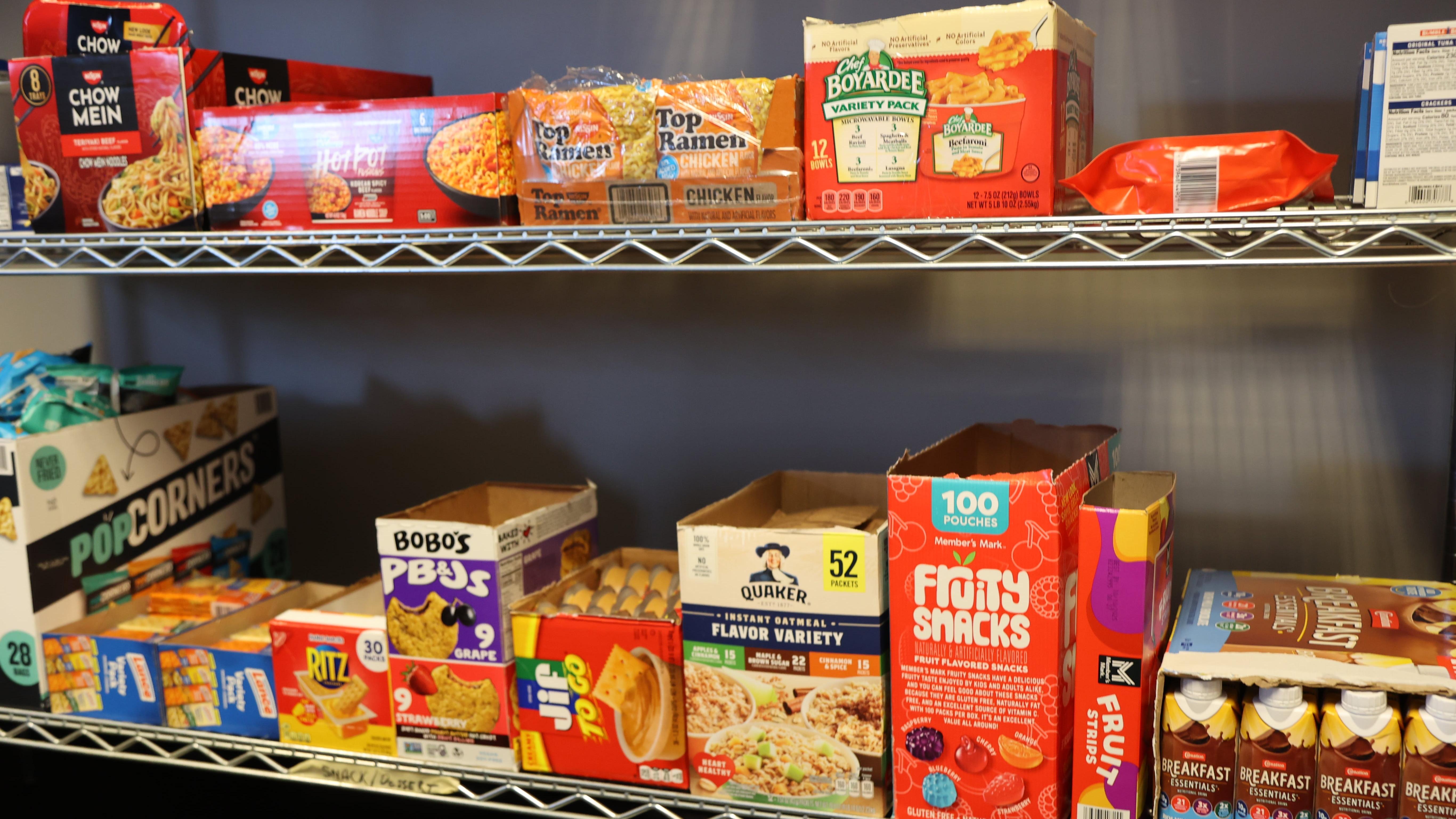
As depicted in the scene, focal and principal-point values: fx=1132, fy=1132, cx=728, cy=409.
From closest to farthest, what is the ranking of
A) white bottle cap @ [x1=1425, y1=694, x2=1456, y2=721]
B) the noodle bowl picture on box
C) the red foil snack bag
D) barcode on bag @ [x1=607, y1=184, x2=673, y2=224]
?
white bottle cap @ [x1=1425, y1=694, x2=1456, y2=721]
the red foil snack bag
barcode on bag @ [x1=607, y1=184, x2=673, y2=224]
the noodle bowl picture on box

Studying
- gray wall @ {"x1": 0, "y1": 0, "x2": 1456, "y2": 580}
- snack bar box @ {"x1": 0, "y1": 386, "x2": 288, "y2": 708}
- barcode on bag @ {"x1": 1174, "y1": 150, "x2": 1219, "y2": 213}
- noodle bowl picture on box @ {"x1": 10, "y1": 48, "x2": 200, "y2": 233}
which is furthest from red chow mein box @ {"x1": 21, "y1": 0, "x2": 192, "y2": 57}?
barcode on bag @ {"x1": 1174, "y1": 150, "x2": 1219, "y2": 213}

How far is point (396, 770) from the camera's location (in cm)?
158

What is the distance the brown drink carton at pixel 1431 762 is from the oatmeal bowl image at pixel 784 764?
1.88ft

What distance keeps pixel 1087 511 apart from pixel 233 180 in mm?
1237

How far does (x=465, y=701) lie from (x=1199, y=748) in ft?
3.00

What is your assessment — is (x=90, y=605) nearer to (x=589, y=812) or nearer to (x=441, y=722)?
(x=441, y=722)

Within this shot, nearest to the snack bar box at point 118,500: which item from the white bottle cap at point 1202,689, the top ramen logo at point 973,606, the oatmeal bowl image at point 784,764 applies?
the oatmeal bowl image at point 784,764

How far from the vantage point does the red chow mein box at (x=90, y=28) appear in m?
1.67

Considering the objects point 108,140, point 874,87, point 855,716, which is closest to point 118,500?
point 108,140

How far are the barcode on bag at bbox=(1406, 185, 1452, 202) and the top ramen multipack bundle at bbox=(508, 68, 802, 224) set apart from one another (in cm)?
66

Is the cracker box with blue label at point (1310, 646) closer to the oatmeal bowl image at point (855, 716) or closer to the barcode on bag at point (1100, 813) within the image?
the barcode on bag at point (1100, 813)

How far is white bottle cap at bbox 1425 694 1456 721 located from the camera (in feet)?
3.61

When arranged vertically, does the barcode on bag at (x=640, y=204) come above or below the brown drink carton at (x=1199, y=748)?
above

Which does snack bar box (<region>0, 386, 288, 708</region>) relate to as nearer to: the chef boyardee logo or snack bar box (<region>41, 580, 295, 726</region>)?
snack bar box (<region>41, 580, 295, 726</region>)
